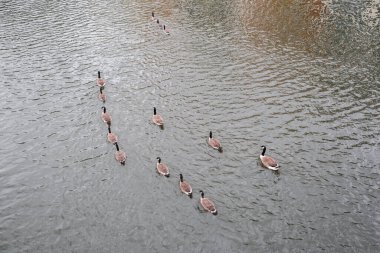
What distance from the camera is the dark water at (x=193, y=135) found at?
72.5 ft

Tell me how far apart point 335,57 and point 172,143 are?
83.5 ft

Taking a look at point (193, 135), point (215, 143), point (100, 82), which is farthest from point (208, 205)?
point (100, 82)

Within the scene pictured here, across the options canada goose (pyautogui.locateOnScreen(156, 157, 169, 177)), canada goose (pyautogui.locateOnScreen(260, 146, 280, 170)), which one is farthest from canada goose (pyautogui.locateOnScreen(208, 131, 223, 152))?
canada goose (pyautogui.locateOnScreen(156, 157, 169, 177))

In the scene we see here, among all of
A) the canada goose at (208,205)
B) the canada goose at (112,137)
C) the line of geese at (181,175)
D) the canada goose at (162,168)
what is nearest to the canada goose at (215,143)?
the line of geese at (181,175)

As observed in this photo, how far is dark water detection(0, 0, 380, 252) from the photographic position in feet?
72.5

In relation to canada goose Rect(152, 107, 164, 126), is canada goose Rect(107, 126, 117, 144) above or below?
below

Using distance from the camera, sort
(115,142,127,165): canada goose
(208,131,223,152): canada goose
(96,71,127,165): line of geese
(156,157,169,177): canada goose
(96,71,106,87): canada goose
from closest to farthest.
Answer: (156,157,169,177): canada goose, (115,142,127,165): canada goose, (96,71,127,165): line of geese, (208,131,223,152): canada goose, (96,71,106,87): canada goose

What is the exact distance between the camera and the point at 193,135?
30.6 meters

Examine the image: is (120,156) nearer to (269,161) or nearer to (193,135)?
(193,135)

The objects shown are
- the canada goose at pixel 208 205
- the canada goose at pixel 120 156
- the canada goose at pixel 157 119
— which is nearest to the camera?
the canada goose at pixel 208 205

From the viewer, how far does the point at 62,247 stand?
21219 millimetres

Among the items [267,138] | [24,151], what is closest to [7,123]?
[24,151]

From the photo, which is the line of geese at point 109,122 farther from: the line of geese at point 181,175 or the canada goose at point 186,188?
the canada goose at point 186,188

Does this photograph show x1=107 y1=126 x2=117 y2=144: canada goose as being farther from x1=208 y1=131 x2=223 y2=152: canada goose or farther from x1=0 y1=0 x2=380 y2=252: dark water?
x1=208 y1=131 x2=223 y2=152: canada goose
